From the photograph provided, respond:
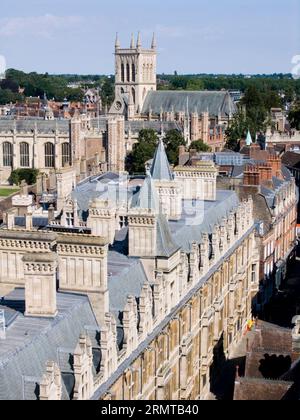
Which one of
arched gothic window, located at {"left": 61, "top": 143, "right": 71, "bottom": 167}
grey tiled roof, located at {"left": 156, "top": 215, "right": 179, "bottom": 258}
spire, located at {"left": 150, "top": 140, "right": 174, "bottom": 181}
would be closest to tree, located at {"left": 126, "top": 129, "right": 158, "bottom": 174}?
arched gothic window, located at {"left": 61, "top": 143, "right": 71, "bottom": 167}

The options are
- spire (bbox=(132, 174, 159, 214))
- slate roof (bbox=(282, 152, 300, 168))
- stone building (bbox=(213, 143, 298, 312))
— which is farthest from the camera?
slate roof (bbox=(282, 152, 300, 168))

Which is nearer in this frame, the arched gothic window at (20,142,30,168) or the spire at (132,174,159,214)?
the spire at (132,174,159,214)

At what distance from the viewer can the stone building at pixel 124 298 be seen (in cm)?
1920

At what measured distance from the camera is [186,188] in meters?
40.2

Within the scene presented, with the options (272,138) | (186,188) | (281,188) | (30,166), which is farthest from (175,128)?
(186,188)

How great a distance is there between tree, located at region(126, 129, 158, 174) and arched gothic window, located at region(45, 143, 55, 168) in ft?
34.7

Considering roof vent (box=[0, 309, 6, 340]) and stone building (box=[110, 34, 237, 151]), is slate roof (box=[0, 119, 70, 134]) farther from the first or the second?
roof vent (box=[0, 309, 6, 340])

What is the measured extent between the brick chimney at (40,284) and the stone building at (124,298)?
0.03 metres

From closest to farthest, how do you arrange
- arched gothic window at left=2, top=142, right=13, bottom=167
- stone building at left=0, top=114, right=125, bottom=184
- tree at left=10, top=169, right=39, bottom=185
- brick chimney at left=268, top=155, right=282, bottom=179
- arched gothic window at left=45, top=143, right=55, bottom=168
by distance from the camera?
brick chimney at left=268, top=155, right=282, bottom=179 → stone building at left=0, top=114, right=125, bottom=184 → tree at left=10, top=169, right=39, bottom=185 → arched gothic window at left=45, top=143, right=55, bottom=168 → arched gothic window at left=2, top=142, right=13, bottom=167

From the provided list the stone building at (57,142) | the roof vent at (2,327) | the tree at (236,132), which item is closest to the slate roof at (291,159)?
the tree at (236,132)

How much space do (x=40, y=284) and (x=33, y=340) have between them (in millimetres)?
1822

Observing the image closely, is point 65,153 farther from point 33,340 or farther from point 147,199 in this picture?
point 33,340

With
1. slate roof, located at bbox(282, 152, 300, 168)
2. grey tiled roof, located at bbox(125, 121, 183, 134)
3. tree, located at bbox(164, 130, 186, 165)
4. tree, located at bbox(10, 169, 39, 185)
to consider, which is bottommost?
tree, located at bbox(10, 169, 39, 185)

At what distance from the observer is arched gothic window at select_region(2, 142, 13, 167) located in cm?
9019
